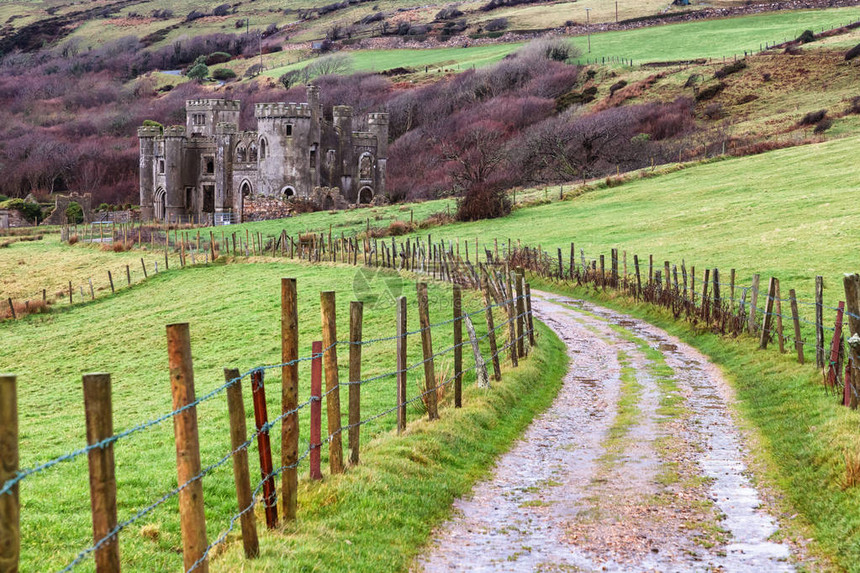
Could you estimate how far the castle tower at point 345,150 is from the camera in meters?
89.2

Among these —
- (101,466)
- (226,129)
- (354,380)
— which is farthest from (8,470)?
(226,129)

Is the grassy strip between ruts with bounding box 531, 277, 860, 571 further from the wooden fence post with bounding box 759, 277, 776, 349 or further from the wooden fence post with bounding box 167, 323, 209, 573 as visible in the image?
the wooden fence post with bounding box 167, 323, 209, 573

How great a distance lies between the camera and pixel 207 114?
101 meters

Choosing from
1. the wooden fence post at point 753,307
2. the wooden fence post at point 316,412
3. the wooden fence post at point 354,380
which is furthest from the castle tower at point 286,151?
the wooden fence post at point 316,412

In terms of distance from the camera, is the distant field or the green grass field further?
the distant field

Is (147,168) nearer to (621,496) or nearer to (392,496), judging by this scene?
(392,496)

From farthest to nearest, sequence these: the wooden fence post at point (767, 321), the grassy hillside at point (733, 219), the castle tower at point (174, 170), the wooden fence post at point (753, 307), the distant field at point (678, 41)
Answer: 1. the distant field at point (678, 41)
2. the castle tower at point (174, 170)
3. the grassy hillside at point (733, 219)
4. the wooden fence post at point (753, 307)
5. the wooden fence post at point (767, 321)

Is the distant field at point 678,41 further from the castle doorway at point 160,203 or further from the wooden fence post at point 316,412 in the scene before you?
the wooden fence post at point 316,412

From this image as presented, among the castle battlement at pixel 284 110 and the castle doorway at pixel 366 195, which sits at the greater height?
the castle battlement at pixel 284 110

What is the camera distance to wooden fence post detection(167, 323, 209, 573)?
664cm

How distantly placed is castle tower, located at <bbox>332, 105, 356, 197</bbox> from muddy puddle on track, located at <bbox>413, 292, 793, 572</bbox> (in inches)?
2856

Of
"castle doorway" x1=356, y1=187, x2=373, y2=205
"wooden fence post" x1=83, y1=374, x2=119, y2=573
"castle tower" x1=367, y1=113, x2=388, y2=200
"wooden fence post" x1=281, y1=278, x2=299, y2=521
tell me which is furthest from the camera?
"castle tower" x1=367, y1=113, x2=388, y2=200

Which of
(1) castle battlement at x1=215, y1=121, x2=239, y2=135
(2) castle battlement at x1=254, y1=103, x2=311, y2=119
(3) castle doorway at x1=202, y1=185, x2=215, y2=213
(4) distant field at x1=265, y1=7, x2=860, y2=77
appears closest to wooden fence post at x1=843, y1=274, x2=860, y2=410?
(2) castle battlement at x1=254, y1=103, x2=311, y2=119

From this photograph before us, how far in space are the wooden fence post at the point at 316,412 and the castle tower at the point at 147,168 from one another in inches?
3598
